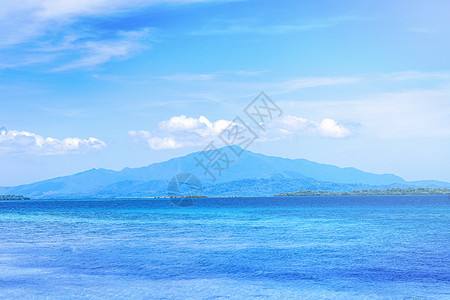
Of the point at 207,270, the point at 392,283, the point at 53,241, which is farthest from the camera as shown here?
the point at 53,241

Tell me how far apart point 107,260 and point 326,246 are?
1782cm

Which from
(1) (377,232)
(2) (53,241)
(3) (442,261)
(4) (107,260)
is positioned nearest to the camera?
(3) (442,261)

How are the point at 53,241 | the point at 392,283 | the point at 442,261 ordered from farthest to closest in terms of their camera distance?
the point at 53,241, the point at 442,261, the point at 392,283

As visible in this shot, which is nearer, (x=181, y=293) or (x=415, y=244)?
(x=181, y=293)

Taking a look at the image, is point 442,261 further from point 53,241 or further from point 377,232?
point 53,241

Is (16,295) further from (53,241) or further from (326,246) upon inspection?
(326,246)

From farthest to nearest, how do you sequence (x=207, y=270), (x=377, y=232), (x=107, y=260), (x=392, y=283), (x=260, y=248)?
1. (x=377, y=232)
2. (x=260, y=248)
3. (x=107, y=260)
4. (x=207, y=270)
5. (x=392, y=283)

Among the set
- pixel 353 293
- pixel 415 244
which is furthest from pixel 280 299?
pixel 415 244

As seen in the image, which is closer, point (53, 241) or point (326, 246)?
point (326, 246)

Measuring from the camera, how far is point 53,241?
42.1 meters

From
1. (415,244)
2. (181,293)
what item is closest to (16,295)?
(181,293)

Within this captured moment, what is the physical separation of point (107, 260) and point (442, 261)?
2264 centimetres

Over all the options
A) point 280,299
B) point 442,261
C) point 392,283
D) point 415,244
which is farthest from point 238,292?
point 415,244

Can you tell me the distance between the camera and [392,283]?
23.1m
